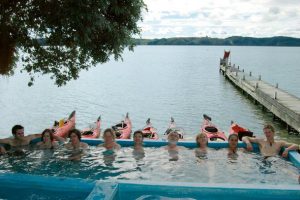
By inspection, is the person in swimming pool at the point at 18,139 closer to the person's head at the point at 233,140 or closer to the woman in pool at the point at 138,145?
the woman in pool at the point at 138,145

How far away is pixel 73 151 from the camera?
42.4 ft

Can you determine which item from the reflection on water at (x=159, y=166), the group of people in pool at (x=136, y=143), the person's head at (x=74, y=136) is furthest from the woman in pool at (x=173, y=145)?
the person's head at (x=74, y=136)

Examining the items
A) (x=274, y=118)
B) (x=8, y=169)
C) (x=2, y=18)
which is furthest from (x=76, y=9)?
(x=274, y=118)

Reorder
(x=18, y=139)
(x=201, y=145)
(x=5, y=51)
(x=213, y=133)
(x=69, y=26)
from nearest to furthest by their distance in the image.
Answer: (x=69, y=26), (x=5, y=51), (x=201, y=145), (x=18, y=139), (x=213, y=133)

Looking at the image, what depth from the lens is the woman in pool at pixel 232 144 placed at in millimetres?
12701

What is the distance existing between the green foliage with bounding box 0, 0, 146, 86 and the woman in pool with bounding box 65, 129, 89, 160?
7.47ft

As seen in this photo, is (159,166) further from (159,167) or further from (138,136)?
(138,136)

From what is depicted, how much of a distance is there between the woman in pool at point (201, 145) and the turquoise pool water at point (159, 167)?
0.23 m

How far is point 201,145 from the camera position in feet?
43.3

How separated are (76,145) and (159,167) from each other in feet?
10.9

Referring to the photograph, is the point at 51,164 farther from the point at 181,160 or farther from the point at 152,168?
the point at 181,160

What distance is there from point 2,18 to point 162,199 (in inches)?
266

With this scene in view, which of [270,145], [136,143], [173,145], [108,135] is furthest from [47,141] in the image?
[270,145]

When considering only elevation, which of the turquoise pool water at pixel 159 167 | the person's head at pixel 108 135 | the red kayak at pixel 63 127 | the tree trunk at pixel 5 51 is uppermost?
the tree trunk at pixel 5 51
